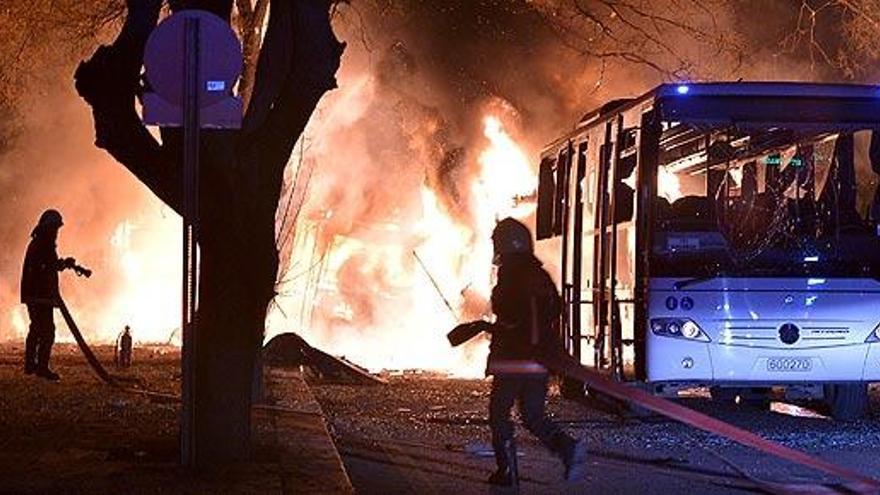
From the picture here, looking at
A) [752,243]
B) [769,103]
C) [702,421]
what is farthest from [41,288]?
[702,421]

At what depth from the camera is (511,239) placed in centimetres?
995

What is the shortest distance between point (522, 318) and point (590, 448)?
9.26ft

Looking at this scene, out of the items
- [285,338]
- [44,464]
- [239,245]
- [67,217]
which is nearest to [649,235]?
[239,245]

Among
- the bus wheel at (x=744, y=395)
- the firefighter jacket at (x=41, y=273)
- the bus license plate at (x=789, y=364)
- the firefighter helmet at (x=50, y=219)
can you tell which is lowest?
the bus wheel at (x=744, y=395)

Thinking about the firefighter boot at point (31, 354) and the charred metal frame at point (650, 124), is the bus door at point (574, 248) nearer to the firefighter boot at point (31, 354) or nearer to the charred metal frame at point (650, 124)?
the charred metal frame at point (650, 124)

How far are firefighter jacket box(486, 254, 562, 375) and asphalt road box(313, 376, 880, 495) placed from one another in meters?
0.87

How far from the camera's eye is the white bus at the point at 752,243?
13.8m

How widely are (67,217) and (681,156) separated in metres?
26.8

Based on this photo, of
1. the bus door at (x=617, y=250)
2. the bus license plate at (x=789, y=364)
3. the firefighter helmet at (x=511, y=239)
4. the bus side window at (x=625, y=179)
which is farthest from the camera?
the bus side window at (x=625, y=179)

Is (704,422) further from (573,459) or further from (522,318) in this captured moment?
(522,318)

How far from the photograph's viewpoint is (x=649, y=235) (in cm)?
1397

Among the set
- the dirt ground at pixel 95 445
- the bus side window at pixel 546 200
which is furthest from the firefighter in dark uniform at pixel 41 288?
the bus side window at pixel 546 200

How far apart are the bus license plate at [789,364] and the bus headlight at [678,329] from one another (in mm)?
613

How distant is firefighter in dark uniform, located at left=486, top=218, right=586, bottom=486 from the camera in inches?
388
